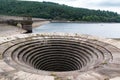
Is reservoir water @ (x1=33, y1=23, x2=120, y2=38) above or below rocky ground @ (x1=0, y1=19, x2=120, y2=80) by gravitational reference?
below

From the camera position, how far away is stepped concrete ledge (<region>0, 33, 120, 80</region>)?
9711 millimetres

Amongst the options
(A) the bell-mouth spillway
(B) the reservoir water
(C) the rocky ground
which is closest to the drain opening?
(A) the bell-mouth spillway

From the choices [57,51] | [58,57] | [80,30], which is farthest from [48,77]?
[80,30]

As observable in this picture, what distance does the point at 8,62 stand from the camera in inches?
442

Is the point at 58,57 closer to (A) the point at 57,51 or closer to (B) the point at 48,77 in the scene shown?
(A) the point at 57,51

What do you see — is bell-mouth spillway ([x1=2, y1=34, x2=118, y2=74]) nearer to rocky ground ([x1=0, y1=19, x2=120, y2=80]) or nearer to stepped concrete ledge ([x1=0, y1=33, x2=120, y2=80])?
stepped concrete ledge ([x1=0, y1=33, x2=120, y2=80])

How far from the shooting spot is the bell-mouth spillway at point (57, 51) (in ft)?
44.6

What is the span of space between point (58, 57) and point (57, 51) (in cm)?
46

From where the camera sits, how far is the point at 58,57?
15867 millimetres

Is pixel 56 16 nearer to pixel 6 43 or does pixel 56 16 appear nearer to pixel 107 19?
pixel 107 19

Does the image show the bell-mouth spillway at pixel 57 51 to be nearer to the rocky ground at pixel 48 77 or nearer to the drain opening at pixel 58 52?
the drain opening at pixel 58 52

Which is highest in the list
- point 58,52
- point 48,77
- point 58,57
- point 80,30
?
point 48,77

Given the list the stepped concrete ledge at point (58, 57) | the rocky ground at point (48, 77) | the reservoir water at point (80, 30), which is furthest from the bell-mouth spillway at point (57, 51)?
the reservoir water at point (80, 30)

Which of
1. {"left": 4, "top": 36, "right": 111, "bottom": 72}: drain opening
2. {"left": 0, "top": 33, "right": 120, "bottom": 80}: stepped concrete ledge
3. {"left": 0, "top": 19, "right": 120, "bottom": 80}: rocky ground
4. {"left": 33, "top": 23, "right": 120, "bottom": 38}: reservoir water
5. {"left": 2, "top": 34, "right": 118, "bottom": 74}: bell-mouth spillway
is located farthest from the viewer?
{"left": 33, "top": 23, "right": 120, "bottom": 38}: reservoir water
